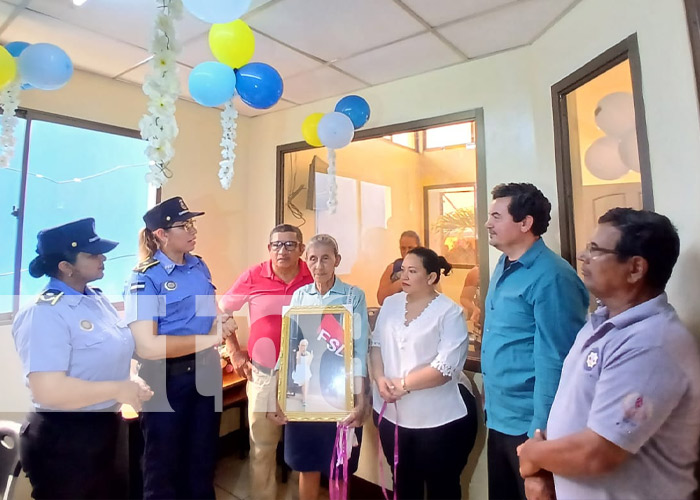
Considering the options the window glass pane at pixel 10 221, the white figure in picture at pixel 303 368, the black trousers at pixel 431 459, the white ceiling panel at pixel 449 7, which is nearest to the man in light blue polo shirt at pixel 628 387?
the black trousers at pixel 431 459

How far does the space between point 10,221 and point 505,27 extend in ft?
9.15

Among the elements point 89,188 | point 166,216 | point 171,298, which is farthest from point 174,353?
point 89,188

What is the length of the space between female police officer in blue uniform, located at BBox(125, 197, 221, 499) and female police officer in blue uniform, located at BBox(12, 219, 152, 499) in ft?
0.72

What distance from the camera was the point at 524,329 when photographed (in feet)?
4.85

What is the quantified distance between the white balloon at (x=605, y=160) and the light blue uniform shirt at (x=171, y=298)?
77.3 inches

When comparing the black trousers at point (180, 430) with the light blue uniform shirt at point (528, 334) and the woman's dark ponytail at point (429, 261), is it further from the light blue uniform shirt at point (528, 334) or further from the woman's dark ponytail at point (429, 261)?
the light blue uniform shirt at point (528, 334)

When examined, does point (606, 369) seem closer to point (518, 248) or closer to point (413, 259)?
point (518, 248)

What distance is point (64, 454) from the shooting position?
1392 mm

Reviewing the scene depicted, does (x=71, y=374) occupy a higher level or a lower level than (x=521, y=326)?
lower

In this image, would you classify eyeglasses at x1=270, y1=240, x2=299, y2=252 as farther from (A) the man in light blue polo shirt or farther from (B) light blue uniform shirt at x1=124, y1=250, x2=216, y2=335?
(A) the man in light blue polo shirt

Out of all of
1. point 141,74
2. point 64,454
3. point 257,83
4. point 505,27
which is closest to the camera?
point 64,454

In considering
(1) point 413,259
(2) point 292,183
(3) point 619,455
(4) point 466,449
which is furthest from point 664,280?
(2) point 292,183

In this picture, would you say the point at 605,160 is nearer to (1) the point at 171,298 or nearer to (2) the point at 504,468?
(2) the point at 504,468

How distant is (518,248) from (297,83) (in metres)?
1.83
